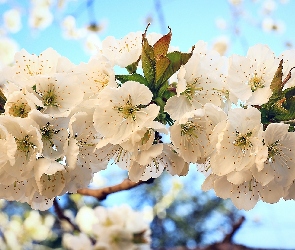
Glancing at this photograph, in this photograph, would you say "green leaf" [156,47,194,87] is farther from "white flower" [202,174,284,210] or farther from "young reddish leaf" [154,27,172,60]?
"white flower" [202,174,284,210]

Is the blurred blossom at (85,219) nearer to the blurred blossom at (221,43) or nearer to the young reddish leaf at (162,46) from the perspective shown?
the blurred blossom at (221,43)

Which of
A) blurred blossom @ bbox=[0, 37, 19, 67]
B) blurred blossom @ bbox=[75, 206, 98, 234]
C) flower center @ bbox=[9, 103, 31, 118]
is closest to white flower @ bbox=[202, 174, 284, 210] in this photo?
flower center @ bbox=[9, 103, 31, 118]

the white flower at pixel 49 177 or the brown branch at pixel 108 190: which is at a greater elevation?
the brown branch at pixel 108 190

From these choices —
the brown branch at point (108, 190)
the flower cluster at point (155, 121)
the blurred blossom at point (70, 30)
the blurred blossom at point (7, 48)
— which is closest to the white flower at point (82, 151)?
the flower cluster at point (155, 121)

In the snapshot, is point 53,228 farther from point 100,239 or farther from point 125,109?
point 125,109

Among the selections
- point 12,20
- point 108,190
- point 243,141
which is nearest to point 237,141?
point 243,141

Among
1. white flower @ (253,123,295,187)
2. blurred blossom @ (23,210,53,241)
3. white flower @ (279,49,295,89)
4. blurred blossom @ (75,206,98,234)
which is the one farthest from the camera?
blurred blossom @ (23,210,53,241)

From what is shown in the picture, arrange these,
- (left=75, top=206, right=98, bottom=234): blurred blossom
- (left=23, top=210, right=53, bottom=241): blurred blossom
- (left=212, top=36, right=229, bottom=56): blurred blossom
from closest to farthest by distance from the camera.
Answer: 1. (left=75, top=206, right=98, bottom=234): blurred blossom
2. (left=23, top=210, right=53, bottom=241): blurred blossom
3. (left=212, top=36, right=229, bottom=56): blurred blossom

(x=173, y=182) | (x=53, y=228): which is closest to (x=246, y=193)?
(x=173, y=182)

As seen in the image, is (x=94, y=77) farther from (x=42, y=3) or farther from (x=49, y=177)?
(x=42, y=3)
